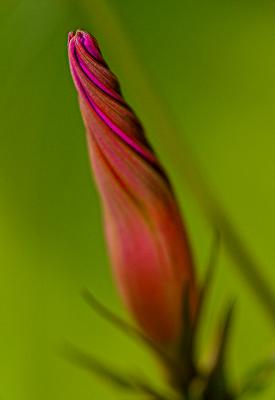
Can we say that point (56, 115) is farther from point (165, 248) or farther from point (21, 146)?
point (165, 248)

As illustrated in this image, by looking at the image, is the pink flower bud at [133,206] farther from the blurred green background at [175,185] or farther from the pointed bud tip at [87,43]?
the blurred green background at [175,185]

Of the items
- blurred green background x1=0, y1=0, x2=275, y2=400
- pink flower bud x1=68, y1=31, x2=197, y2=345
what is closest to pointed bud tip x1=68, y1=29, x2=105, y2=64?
pink flower bud x1=68, y1=31, x2=197, y2=345

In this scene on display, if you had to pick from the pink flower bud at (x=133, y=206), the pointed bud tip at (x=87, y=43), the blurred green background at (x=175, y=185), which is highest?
the pointed bud tip at (x=87, y=43)

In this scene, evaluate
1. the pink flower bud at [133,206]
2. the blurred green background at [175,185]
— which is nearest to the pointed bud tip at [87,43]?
the pink flower bud at [133,206]

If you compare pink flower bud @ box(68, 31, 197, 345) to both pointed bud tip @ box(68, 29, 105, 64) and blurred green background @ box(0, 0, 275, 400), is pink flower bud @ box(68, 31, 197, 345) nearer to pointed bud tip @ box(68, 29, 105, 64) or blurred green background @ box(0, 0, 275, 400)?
pointed bud tip @ box(68, 29, 105, 64)

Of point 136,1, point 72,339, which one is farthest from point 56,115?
point 72,339

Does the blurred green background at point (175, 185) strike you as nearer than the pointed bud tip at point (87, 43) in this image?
No

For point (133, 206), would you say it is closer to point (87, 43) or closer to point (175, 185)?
point (87, 43)
